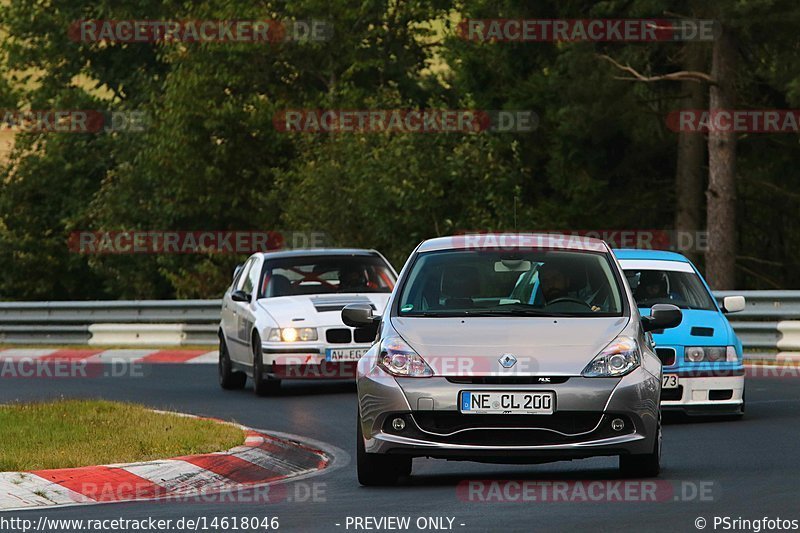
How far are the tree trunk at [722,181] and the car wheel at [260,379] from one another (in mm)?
15352

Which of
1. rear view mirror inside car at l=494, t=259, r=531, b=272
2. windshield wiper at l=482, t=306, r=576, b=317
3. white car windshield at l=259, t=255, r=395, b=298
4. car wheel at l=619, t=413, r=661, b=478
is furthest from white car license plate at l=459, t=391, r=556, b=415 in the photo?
white car windshield at l=259, t=255, r=395, b=298

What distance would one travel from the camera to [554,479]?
11.4 m

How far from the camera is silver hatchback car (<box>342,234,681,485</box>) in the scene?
1052 cm

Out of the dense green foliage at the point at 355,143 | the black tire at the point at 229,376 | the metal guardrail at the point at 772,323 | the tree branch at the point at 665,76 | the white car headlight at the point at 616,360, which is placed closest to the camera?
the white car headlight at the point at 616,360

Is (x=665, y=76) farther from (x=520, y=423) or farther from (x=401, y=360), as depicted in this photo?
(x=520, y=423)

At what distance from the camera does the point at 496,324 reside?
10906 mm

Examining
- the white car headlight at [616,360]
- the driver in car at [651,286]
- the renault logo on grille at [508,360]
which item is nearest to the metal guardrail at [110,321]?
the driver in car at [651,286]

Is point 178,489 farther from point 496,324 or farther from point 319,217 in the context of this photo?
point 319,217

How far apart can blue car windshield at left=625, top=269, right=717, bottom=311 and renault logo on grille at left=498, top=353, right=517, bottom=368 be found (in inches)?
229

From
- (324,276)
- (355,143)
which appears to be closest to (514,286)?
(324,276)

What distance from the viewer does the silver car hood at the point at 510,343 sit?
34.6ft

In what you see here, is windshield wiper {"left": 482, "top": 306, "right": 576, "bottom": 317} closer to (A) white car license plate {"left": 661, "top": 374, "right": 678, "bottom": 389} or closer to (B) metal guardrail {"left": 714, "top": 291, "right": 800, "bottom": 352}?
(A) white car license plate {"left": 661, "top": 374, "right": 678, "bottom": 389}

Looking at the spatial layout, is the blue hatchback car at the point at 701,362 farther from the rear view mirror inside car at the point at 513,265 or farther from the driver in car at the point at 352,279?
the driver in car at the point at 352,279

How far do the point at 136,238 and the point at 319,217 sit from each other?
14.0 meters
